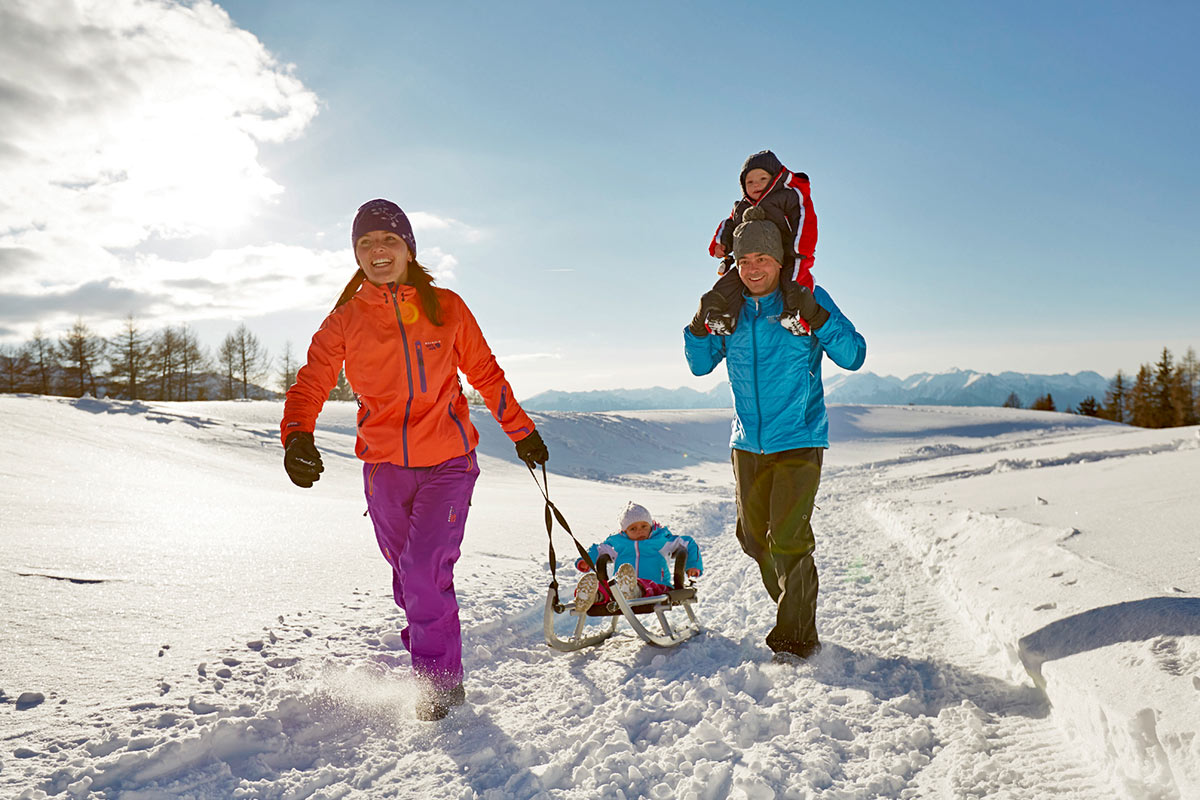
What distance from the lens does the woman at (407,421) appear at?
10.2 feet

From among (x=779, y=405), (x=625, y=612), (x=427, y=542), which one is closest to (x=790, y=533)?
(x=779, y=405)

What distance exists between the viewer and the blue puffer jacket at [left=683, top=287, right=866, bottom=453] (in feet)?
12.0

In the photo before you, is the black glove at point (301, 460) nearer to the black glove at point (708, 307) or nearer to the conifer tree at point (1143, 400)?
the black glove at point (708, 307)

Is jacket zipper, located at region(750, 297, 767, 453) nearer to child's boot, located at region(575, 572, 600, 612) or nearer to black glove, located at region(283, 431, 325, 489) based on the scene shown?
child's boot, located at region(575, 572, 600, 612)

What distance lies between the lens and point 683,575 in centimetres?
430

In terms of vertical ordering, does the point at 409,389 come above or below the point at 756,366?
below

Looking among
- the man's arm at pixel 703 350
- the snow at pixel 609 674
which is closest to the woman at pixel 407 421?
the snow at pixel 609 674

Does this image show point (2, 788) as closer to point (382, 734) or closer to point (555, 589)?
point (382, 734)

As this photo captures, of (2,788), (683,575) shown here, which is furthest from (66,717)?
(683,575)

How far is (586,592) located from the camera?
4027mm

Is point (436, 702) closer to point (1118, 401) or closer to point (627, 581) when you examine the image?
point (627, 581)

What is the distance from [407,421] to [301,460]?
51 cm

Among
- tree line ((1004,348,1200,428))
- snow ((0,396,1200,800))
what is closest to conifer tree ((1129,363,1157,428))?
tree line ((1004,348,1200,428))

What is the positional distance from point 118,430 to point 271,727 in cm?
1593
